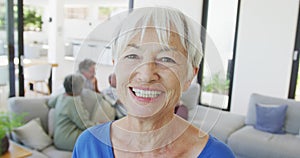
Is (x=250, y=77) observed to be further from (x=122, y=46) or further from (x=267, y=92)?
(x=122, y=46)

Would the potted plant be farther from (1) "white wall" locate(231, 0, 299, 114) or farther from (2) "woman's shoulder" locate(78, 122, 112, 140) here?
(1) "white wall" locate(231, 0, 299, 114)

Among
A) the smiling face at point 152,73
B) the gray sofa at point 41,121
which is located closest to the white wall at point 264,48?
the gray sofa at point 41,121

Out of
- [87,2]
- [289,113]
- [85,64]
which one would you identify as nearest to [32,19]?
[87,2]

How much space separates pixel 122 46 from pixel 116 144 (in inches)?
8.8

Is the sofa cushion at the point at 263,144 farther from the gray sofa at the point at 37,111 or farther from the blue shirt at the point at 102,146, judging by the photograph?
the blue shirt at the point at 102,146

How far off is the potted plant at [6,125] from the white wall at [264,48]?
8.65 ft

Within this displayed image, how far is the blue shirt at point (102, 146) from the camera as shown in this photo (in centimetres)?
60

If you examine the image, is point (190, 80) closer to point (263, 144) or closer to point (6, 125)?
point (6, 125)

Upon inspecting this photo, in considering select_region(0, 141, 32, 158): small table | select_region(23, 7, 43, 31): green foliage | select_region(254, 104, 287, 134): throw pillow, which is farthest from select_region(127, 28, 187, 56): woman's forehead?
select_region(23, 7, 43, 31): green foliage

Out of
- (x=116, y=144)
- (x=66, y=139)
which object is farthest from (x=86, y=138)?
(x=66, y=139)

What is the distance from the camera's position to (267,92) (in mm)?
3955

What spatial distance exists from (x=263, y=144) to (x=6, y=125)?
2.33 metres

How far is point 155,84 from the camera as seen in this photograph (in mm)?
506

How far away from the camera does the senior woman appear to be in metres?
0.51
